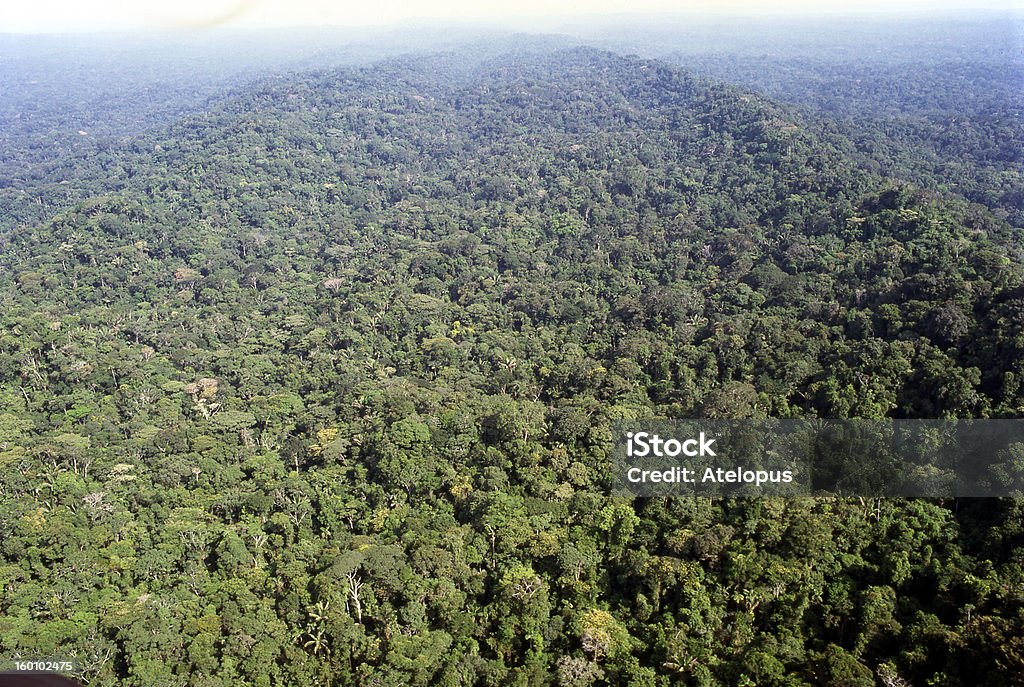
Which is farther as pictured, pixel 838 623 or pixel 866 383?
pixel 866 383

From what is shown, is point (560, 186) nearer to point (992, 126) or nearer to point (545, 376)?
point (545, 376)

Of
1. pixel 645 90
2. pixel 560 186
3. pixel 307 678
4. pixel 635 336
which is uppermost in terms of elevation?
pixel 645 90

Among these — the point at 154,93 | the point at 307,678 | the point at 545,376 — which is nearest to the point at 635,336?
the point at 545,376

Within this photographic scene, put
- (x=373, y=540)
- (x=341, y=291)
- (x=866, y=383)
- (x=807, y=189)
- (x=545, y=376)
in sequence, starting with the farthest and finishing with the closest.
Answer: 1. (x=807, y=189)
2. (x=341, y=291)
3. (x=545, y=376)
4. (x=866, y=383)
5. (x=373, y=540)

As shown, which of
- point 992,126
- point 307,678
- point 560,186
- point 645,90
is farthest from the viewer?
point 645,90

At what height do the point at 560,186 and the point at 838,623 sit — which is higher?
the point at 560,186

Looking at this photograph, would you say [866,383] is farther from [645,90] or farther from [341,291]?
[645,90]
